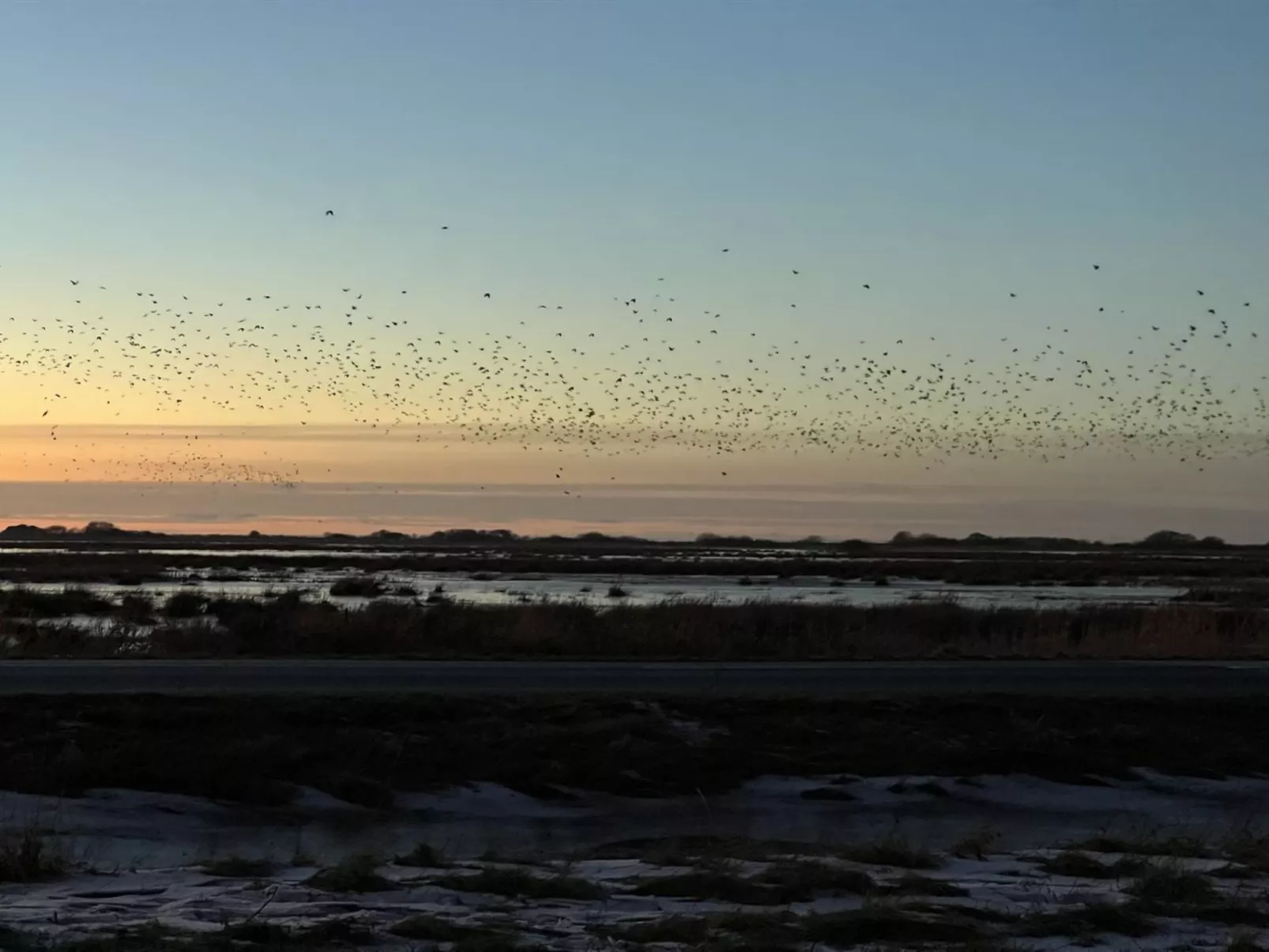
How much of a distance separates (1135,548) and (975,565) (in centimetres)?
8323

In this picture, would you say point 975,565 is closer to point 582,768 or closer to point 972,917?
point 582,768

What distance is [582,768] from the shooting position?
607 inches

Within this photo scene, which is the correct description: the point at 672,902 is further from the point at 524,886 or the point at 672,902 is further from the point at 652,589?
the point at 652,589

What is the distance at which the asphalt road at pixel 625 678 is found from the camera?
1902 cm

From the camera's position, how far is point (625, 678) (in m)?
21.2

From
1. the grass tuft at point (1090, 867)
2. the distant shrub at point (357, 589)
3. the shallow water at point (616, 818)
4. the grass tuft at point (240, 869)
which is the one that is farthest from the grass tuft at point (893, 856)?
the distant shrub at point (357, 589)

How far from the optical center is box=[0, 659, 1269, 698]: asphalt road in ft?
62.4

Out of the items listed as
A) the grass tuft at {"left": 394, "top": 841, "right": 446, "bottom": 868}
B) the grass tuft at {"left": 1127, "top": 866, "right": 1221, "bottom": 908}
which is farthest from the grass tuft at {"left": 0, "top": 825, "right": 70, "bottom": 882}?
the grass tuft at {"left": 1127, "top": 866, "right": 1221, "bottom": 908}

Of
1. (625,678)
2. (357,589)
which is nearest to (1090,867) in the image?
(625,678)

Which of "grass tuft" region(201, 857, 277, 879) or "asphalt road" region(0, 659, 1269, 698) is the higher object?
"asphalt road" region(0, 659, 1269, 698)

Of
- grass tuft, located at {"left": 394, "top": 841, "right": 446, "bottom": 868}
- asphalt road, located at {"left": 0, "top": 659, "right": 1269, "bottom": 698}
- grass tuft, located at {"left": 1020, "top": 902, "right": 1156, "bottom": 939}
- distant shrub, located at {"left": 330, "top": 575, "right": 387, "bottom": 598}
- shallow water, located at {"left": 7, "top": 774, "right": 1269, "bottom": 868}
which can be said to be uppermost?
distant shrub, located at {"left": 330, "top": 575, "right": 387, "bottom": 598}

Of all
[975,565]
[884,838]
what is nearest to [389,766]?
[884,838]

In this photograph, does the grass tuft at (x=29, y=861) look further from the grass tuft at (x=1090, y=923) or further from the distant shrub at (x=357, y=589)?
the distant shrub at (x=357, y=589)

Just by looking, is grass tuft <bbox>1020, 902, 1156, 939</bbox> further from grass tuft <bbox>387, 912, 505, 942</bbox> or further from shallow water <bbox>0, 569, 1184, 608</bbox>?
shallow water <bbox>0, 569, 1184, 608</bbox>
